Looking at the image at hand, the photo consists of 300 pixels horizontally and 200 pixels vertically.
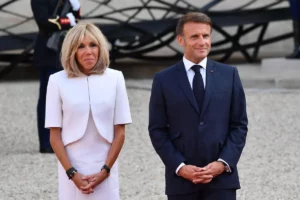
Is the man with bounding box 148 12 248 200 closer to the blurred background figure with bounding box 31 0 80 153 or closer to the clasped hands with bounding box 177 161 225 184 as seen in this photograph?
the clasped hands with bounding box 177 161 225 184

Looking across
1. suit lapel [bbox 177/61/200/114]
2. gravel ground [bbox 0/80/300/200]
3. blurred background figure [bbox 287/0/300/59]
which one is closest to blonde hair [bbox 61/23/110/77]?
suit lapel [bbox 177/61/200/114]

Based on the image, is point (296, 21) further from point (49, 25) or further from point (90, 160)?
point (90, 160)

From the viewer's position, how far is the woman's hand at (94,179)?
3.64 m

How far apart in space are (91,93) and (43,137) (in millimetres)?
3308

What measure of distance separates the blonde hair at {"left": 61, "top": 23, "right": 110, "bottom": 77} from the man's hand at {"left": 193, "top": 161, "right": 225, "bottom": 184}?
0.58 m

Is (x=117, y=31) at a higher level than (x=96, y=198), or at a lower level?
higher

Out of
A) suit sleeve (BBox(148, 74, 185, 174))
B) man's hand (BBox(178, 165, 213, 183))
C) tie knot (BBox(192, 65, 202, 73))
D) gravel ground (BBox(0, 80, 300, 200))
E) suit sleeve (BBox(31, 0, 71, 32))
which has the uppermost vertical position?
suit sleeve (BBox(31, 0, 71, 32))

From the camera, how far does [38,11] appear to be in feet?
22.5

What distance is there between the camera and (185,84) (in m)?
3.55

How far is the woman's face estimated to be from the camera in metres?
3.70

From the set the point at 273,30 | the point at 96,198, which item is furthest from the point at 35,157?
the point at 273,30

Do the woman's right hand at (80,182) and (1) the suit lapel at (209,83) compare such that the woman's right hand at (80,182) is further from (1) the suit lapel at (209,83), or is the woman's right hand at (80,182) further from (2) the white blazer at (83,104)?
(1) the suit lapel at (209,83)

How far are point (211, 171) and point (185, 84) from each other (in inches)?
13.0

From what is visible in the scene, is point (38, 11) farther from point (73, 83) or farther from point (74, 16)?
point (73, 83)
